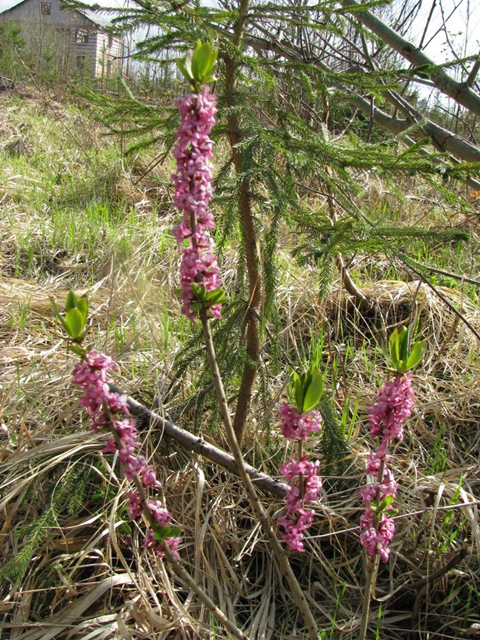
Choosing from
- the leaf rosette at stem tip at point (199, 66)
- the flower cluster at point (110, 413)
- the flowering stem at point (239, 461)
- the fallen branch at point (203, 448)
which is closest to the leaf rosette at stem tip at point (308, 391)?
the flowering stem at point (239, 461)

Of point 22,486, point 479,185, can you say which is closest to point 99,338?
point 22,486

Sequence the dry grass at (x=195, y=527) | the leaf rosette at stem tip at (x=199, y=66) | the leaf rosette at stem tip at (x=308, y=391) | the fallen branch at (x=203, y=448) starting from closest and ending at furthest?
the leaf rosette at stem tip at (x=199, y=66) → the leaf rosette at stem tip at (x=308, y=391) → the dry grass at (x=195, y=527) → the fallen branch at (x=203, y=448)

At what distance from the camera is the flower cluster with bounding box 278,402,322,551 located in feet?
2.64

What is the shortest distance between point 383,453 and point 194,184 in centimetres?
60

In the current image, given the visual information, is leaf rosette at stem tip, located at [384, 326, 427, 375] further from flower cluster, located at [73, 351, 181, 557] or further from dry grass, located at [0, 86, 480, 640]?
dry grass, located at [0, 86, 480, 640]

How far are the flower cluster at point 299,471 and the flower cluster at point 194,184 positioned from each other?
0.81 feet

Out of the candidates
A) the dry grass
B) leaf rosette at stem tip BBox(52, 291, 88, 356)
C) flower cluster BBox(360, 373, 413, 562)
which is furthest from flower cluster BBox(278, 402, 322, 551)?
the dry grass

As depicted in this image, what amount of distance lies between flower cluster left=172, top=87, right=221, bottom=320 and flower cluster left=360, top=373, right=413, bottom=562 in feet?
1.28

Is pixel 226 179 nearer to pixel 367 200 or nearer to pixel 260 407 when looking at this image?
pixel 260 407

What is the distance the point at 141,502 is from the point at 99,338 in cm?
143

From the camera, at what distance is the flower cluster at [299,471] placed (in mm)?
806

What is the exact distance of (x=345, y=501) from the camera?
1.55 meters

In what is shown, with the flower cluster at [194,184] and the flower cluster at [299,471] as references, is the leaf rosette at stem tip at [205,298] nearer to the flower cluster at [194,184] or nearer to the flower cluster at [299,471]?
the flower cluster at [194,184]

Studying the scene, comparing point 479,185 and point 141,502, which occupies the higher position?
point 479,185
